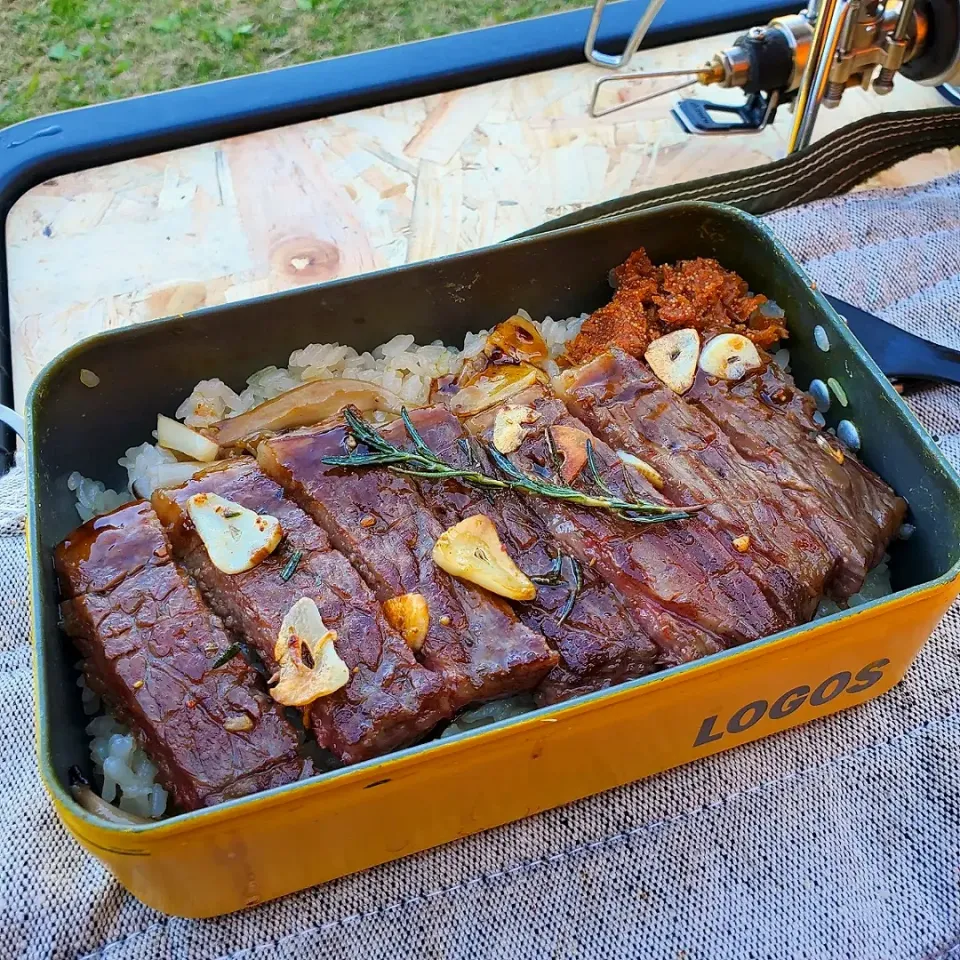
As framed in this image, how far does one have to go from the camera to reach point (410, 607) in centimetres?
184

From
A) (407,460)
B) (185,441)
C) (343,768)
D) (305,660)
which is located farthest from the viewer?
(185,441)

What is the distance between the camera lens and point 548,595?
193 centimetres

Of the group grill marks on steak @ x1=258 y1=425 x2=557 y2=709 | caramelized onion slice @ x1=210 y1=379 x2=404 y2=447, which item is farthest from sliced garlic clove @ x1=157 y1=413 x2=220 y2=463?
grill marks on steak @ x1=258 y1=425 x2=557 y2=709

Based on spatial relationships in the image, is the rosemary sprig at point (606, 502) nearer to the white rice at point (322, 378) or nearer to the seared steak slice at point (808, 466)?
the seared steak slice at point (808, 466)

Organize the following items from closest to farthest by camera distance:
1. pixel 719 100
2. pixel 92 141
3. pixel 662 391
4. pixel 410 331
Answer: pixel 662 391 < pixel 410 331 < pixel 92 141 < pixel 719 100

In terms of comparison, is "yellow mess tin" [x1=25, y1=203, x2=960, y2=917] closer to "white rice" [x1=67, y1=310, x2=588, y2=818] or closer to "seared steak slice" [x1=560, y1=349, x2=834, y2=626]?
"white rice" [x1=67, y1=310, x2=588, y2=818]

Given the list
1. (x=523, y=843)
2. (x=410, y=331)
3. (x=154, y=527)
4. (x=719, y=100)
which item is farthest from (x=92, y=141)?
(x=523, y=843)

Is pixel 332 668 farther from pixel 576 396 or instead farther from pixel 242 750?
pixel 576 396

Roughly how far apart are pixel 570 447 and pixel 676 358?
0.48 m

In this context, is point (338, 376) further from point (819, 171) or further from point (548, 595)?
point (819, 171)

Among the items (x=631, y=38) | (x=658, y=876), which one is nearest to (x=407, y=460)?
(x=658, y=876)

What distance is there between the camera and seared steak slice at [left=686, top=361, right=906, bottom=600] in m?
2.05

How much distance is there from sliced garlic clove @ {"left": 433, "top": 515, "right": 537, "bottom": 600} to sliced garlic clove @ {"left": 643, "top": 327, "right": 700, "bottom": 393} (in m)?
0.72

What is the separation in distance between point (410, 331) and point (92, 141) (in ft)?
5.51
